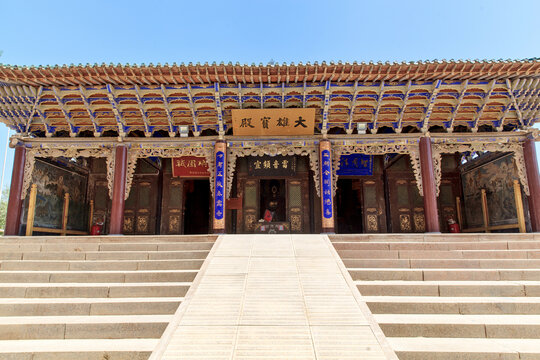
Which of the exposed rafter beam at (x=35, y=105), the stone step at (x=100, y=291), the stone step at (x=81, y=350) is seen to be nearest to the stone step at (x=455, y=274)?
the stone step at (x=100, y=291)

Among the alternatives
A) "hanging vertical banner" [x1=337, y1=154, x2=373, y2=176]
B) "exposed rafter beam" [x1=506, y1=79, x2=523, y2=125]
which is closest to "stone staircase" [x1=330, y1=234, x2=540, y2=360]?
"exposed rafter beam" [x1=506, y1=79, x2=523, y2=125]

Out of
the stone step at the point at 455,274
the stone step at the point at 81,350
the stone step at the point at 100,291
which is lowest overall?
the stone step at the point at 81,350

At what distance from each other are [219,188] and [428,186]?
18.1 ft

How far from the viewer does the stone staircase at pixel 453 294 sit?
10.8ft

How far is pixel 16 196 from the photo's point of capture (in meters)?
9.29

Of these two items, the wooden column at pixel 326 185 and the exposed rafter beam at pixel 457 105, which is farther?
the wooden column at pixel 326 185

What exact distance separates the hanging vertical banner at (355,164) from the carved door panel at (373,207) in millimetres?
537

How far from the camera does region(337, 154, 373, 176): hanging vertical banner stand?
38.3 feet

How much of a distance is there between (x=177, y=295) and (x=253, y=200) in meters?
7.27

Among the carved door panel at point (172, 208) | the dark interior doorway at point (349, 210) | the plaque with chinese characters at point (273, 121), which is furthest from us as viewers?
the dark interior doorway at point (349, 210)

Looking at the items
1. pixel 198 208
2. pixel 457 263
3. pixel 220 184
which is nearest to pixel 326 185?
pixel 220 184

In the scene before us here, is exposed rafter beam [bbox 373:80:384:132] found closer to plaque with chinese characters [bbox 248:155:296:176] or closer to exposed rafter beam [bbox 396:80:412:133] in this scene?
exposed rafter beam [bbox 396:80:412:133]

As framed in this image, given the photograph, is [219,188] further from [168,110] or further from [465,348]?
[465,348]

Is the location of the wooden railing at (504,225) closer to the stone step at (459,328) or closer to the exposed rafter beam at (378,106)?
the exposed rafter beam at (378,106)
